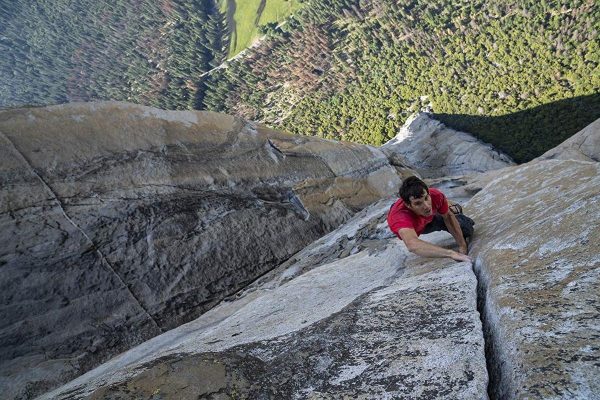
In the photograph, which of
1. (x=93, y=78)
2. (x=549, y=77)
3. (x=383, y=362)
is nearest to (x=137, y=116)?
(x=383, y=362)

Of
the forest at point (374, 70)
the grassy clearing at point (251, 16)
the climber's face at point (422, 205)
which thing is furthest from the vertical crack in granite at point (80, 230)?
the grassy clearing at point (251, 16)

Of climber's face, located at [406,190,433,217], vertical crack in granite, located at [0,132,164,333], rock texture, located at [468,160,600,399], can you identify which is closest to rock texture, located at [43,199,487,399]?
rock texture, located at [468,160,600,399]

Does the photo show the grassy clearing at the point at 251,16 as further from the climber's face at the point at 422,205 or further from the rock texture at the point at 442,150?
the climber's face at the point at 422,205

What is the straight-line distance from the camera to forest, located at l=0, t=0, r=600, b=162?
54219 millimetres

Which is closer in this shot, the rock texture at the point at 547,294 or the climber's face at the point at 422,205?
the rock texture at the point at 547,294

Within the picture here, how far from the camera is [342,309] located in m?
6.91

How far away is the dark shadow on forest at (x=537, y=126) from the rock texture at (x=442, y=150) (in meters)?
2.12

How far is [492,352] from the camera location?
15.8ft

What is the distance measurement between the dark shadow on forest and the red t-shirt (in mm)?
46959

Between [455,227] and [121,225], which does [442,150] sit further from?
[455,227]

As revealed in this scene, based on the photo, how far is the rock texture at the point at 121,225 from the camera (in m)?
12.2

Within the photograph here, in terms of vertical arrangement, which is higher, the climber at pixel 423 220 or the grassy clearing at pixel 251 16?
the grassy clearing at pixel 251 16

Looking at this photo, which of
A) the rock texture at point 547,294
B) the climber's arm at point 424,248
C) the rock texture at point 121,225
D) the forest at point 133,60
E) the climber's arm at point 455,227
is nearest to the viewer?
the rock texture at point 547,294

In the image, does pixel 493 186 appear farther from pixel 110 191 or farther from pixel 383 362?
pixel 110 191
